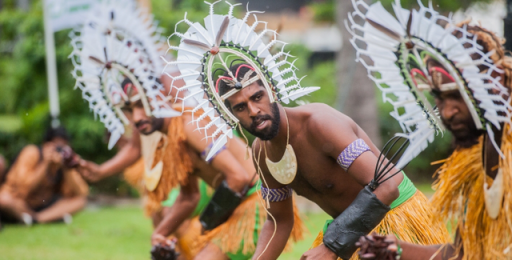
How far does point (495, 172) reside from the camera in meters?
2.22

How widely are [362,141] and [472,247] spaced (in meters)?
0.71

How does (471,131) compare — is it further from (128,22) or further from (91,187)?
(91,187)

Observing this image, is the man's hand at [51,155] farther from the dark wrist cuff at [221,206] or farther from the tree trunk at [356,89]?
the dark wrist cuff at [221,206]

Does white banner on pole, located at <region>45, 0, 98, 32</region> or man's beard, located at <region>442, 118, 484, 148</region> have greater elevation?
white banner on pole, located at <region>45, 0, 98, 32</region>

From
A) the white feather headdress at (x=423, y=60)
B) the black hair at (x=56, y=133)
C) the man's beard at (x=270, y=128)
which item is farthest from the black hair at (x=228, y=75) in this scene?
the black hair at (x=56, y=133)

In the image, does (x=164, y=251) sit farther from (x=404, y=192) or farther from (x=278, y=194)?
(x=404, y=192)

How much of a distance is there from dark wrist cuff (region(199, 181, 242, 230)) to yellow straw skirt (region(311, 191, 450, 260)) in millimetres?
1230

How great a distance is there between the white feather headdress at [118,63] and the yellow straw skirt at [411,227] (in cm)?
166

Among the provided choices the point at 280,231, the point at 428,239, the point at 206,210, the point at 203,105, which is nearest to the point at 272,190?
the point at 280,231

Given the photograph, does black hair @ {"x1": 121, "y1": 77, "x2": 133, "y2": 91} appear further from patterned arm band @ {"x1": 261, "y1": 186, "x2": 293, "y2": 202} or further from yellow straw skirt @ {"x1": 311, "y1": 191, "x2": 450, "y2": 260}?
yellow straw skirt @ {"x1": 311, "y1": 191, "x2": 450, "y2": 260}

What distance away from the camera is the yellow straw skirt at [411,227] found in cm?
299

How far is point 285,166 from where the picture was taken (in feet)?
9.89

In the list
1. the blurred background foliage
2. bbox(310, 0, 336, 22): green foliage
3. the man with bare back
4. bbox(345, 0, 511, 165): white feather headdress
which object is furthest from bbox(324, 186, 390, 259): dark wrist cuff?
bbox(310, 0, 336, 22): green foliage

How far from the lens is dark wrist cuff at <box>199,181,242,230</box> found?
4047 millimetres
